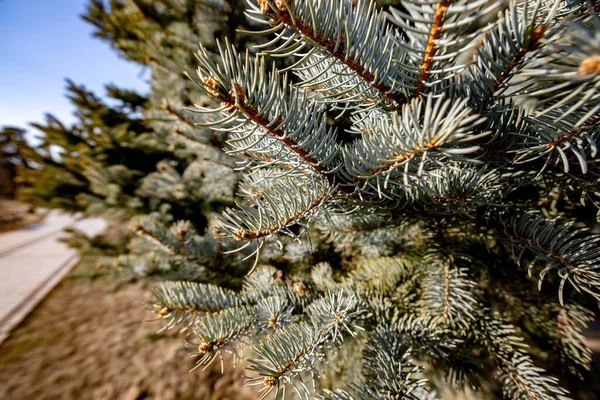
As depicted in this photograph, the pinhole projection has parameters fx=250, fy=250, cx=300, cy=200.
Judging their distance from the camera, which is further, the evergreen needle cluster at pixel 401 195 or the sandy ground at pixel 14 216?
the sandy ground at pixel 14 216

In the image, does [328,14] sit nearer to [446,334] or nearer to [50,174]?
[446,334]

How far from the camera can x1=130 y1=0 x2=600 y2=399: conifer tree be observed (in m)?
0.34

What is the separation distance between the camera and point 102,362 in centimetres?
237

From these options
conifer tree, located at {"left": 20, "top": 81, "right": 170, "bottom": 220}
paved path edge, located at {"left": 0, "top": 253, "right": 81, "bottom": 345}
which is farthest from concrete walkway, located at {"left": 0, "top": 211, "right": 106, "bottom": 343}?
conifer tree, located at {"left": 20, "top": 81, "right": 170, "bottom": 220}

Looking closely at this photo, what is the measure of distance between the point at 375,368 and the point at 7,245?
9.95 m

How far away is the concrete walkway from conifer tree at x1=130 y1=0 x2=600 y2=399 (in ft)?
8.62

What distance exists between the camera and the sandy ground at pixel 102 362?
2.05 m

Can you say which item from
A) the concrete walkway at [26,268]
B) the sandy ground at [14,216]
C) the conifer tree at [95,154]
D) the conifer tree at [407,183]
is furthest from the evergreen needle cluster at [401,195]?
the sandy ground at [14,216]

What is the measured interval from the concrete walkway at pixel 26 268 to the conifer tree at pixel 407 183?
2.63 metres

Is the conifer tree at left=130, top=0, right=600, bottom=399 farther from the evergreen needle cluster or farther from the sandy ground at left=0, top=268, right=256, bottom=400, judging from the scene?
the sandy ground at left=0, top=268, right=256, bottom=400

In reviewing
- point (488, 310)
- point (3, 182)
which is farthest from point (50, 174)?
point (3, 182)

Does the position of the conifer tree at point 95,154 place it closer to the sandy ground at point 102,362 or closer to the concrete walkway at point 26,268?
the concrete walkway at point 26,268

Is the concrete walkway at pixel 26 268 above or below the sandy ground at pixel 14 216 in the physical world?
below

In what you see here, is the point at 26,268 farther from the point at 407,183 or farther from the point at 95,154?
the point at 407,183
